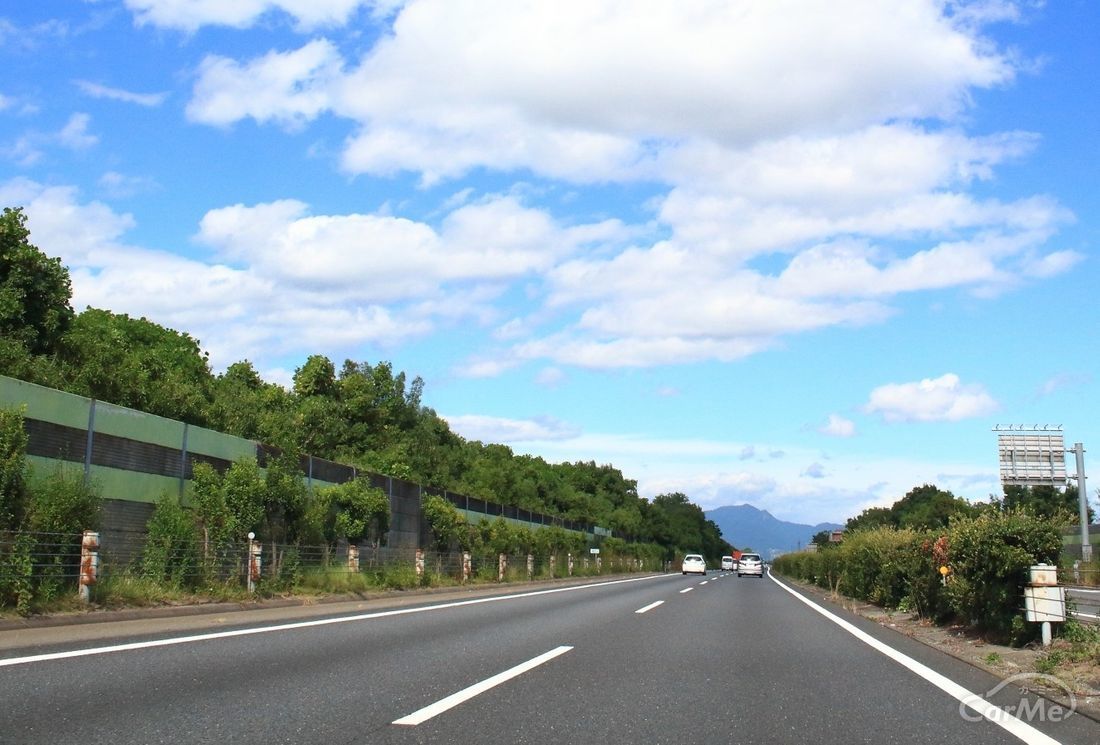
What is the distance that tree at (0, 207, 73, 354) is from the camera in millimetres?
33625

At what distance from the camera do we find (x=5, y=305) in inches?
1308

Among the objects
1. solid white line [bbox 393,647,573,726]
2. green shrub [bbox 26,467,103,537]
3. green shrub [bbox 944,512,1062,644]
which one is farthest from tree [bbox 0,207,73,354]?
green shrub [bbox 944,512,1062,644]

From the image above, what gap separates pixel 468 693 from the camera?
761cm

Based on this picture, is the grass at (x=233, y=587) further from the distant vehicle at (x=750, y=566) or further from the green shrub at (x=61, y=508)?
the distant vehicle at (x=750, y=566)

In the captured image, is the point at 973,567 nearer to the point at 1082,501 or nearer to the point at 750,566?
the point at 1082,501

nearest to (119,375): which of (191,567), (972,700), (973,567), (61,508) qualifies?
(191,567)

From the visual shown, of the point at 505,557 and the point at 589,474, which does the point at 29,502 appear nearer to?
the point at 505,557

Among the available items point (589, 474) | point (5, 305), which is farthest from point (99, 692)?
point (589, 474)

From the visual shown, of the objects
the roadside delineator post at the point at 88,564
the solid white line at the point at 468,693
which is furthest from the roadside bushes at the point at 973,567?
the roadside delineator post at the point at 88,564

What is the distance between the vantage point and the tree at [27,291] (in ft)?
110

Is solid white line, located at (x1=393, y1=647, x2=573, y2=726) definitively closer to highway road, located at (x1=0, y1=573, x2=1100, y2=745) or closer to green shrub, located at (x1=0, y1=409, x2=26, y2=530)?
highway road, located at (x1=0, y1=573, x2=1100, y2=745)

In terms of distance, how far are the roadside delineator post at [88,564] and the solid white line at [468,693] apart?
801cm

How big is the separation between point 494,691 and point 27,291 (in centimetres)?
3302

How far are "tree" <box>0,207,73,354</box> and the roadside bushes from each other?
2914 cm
